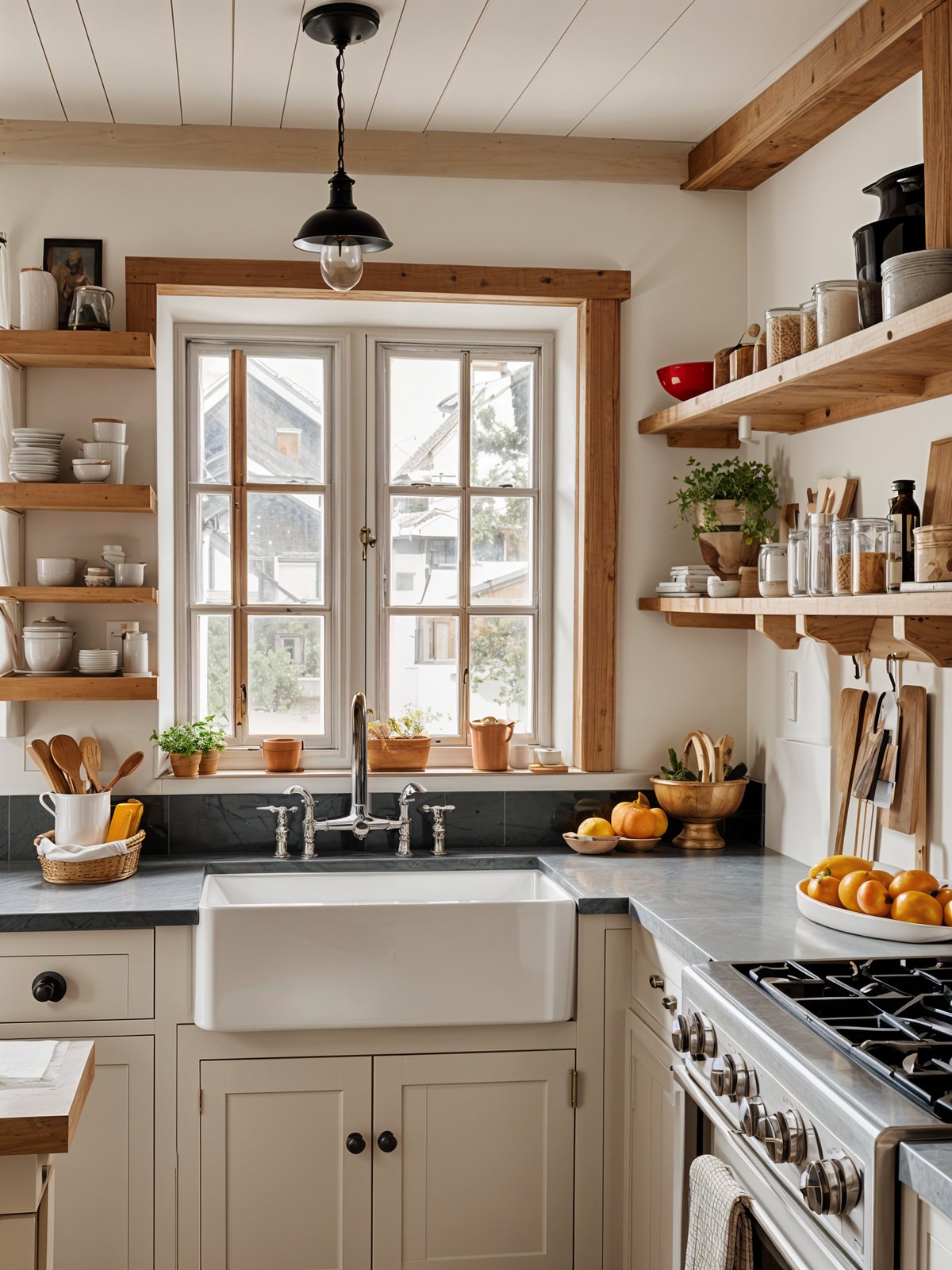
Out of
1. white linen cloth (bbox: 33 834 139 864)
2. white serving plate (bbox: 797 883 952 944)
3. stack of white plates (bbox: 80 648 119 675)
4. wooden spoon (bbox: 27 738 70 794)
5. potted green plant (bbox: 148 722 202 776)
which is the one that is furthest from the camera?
potted green plant (bbox: 148 722 202 776)

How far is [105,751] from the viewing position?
301cm

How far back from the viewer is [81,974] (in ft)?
8.07

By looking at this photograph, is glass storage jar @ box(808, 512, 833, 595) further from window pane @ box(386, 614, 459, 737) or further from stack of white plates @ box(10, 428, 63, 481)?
stack of white plates @ box(10, 428, 63, 481)

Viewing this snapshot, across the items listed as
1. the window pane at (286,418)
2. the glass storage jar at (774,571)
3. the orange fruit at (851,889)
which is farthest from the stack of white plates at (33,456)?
the orange fruit at (851,889)

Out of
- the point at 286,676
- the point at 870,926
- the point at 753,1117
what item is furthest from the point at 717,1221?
the point at 286,676

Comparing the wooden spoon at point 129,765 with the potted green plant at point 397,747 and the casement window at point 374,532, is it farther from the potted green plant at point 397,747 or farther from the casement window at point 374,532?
the potted green plant at point 397,747

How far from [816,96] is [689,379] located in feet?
2.37

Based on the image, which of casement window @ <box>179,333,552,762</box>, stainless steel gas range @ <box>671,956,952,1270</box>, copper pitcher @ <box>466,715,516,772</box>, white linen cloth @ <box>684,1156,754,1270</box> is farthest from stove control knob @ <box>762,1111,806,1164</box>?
casement window @ <box>179,333,552,762</box>

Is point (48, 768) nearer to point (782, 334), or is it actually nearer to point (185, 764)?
point (185, 764)

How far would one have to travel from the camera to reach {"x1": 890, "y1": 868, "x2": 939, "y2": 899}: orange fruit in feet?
6.97

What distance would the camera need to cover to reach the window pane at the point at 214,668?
3.32 m

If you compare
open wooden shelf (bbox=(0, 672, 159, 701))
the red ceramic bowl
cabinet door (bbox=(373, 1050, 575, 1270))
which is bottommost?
cabinet door (bbox=(373, 1050, 575, 1270))

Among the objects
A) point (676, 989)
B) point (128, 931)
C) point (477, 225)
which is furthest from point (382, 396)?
point (676, 989)

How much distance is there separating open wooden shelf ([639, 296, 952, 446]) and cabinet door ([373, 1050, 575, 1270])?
4.78 ft
